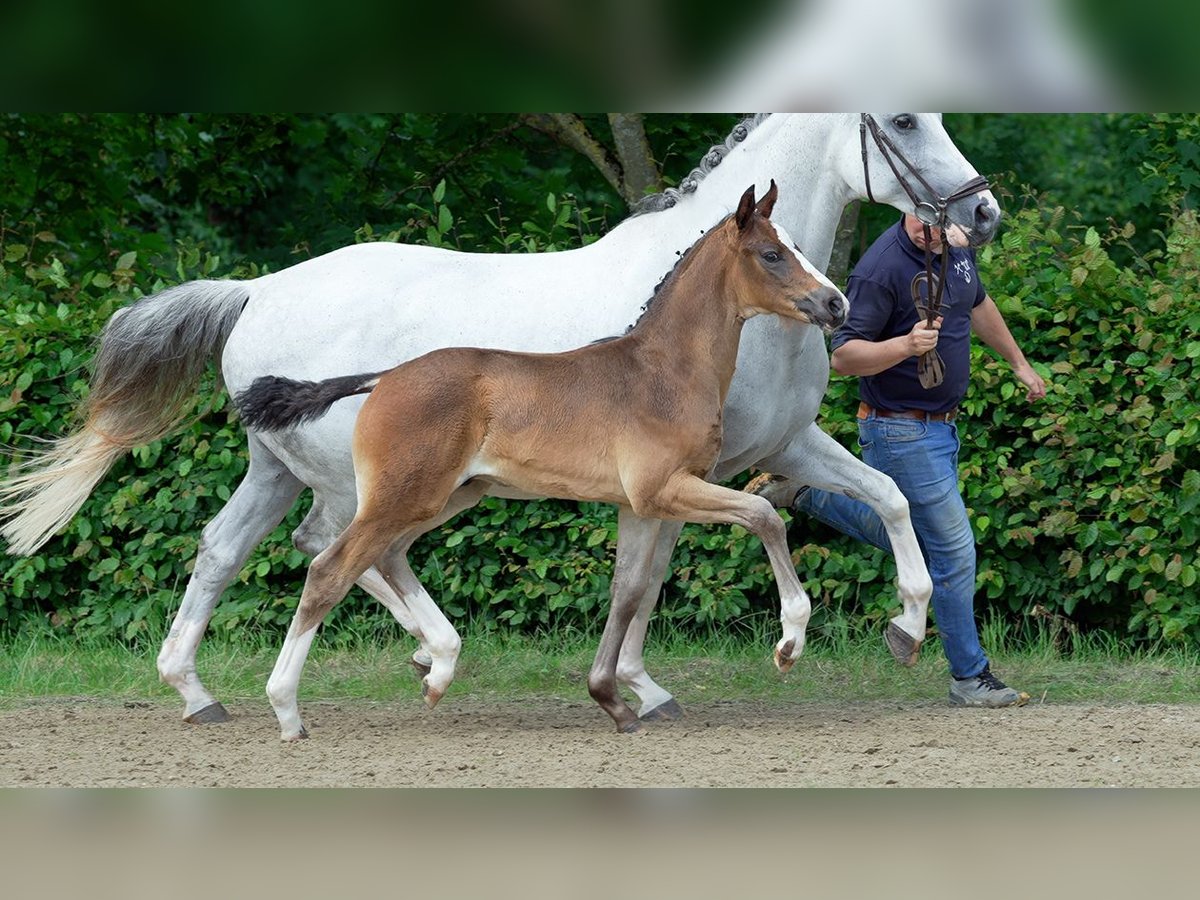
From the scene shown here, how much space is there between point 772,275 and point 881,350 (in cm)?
74

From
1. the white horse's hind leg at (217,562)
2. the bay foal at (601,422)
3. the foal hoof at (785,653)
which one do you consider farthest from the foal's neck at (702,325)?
A: the white horse's hind leg at (217,562)

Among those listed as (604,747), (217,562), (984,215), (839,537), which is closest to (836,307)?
(984,215)

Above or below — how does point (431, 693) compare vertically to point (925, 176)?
below

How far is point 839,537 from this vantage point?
6.66 meters

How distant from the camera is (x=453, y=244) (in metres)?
8.23

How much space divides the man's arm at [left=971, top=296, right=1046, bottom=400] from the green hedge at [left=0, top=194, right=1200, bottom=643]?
48 cm

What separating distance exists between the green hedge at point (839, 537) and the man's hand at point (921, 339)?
52.7 inches

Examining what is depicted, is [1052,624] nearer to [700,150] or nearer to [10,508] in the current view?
[700,150]

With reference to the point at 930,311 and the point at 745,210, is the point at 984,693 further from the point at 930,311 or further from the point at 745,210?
the point at 745,210

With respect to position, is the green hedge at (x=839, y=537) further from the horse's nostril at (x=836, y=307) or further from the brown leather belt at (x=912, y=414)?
the horse's nostril at (x=836, y=307)

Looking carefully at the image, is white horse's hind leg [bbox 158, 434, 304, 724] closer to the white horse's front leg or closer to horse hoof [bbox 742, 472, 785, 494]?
horse hoof [bbox 742, 472, 785, 494]

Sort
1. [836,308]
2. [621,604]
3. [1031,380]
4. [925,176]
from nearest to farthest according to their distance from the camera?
[836,308] → [925,176] → [621,604] → [1031,380]
